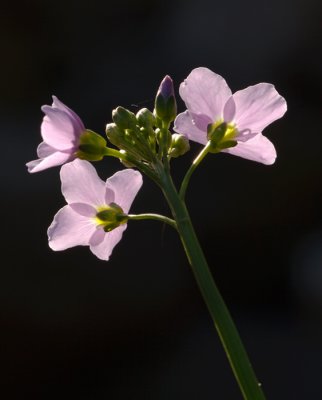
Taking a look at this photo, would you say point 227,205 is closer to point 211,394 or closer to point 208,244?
point 208,244

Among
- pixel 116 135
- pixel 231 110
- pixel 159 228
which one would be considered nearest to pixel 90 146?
pixel 116 135

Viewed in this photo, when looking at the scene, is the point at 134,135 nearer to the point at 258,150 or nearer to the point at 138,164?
the point at 138,164

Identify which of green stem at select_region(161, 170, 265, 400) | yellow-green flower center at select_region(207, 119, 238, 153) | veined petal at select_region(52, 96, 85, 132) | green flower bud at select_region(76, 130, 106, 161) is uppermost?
veined petal at select_region(52, 96, 85, 132)

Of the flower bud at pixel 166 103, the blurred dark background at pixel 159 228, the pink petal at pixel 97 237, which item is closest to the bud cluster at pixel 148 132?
the flower bud at pixel 166 103

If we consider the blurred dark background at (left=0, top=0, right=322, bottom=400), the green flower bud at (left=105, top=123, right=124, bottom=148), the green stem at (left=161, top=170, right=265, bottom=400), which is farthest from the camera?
the blurred dark background at (left=0, top=0, right=322, bottom=400)

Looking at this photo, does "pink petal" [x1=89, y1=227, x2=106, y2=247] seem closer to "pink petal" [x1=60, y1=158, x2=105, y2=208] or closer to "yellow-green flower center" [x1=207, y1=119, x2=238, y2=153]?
"pink petal" [x1=60, y1=158, x2=105, y2=208]

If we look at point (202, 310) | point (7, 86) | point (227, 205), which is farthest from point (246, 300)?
point (7, 86)

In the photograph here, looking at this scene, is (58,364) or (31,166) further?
(58,364)

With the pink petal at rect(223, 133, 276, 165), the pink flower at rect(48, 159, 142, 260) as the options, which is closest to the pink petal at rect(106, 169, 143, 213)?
the pink flower at rect(48, 159, 142, 260)
